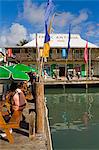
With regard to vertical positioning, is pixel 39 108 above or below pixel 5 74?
below

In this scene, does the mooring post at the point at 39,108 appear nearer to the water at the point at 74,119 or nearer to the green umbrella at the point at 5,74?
the green umbrella at the point at 5,74

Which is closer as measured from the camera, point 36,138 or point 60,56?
point 36,138

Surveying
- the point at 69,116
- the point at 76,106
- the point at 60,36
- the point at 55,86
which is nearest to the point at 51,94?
the point at 55,86

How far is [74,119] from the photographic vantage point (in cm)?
2091

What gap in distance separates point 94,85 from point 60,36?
1865 centimetres

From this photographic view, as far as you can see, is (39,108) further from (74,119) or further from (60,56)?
(60,56)

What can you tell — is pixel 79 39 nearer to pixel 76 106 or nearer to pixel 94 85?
pixel 94 85

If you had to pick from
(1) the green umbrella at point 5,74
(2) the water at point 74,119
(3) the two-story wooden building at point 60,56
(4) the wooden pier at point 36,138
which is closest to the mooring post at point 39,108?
(4) the wooden pier at point 36,138

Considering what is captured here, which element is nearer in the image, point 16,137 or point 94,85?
point 16,137

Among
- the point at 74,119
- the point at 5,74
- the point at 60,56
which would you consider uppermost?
the point at 60,56

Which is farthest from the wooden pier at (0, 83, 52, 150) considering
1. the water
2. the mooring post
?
the water

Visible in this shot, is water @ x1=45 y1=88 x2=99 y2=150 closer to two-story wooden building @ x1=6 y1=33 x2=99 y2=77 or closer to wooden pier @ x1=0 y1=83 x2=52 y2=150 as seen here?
wooden pier @ x1=0 y1=83 x2=52 y2=150

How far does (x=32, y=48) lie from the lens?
5416 centimetres

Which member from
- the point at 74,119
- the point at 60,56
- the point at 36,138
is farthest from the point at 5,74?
the point at 60,56
